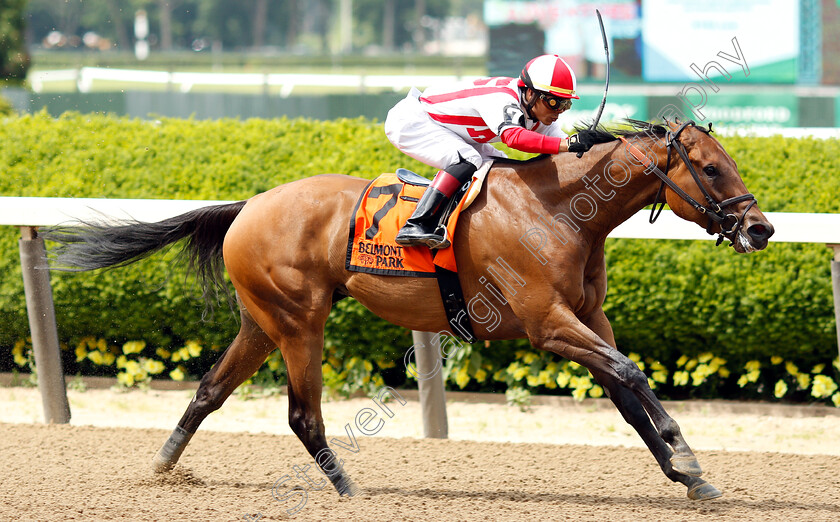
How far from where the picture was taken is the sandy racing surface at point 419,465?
373 cm

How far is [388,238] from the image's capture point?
3924mm

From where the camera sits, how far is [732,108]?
12.7 meters

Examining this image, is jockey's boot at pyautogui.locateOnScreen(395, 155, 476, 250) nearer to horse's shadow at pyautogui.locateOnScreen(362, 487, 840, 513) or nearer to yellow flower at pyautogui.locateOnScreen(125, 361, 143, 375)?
horse's shadow at pyautogui.locateOnScreen(362, 487, 840, 513)

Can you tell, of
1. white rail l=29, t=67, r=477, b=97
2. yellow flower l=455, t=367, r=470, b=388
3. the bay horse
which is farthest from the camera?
white rail l=29, t=67, r=477, b=97

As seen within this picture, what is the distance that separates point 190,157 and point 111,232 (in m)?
1.64

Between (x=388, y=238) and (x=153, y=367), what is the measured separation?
2.71 m

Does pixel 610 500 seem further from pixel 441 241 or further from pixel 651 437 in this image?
pixel 441 241

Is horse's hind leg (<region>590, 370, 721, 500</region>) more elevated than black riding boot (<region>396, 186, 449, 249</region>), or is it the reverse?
black riding boot (<region>396, 186, 449, 249</region>)

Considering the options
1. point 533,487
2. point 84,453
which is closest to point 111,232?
point 84,453

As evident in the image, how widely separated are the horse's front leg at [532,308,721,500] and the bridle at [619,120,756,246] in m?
0.60

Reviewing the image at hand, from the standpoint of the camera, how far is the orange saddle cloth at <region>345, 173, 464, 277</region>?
3.87 m

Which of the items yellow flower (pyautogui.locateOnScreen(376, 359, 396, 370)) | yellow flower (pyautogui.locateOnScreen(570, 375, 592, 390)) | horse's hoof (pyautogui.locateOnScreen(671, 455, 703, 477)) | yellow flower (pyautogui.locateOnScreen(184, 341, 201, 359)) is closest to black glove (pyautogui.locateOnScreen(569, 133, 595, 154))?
horse's hoof (pyautogui.locateOnScreen(671, 455, 703, 477))

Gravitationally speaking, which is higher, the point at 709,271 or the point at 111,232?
the point at 111,232

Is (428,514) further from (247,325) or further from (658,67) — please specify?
(658,67)
